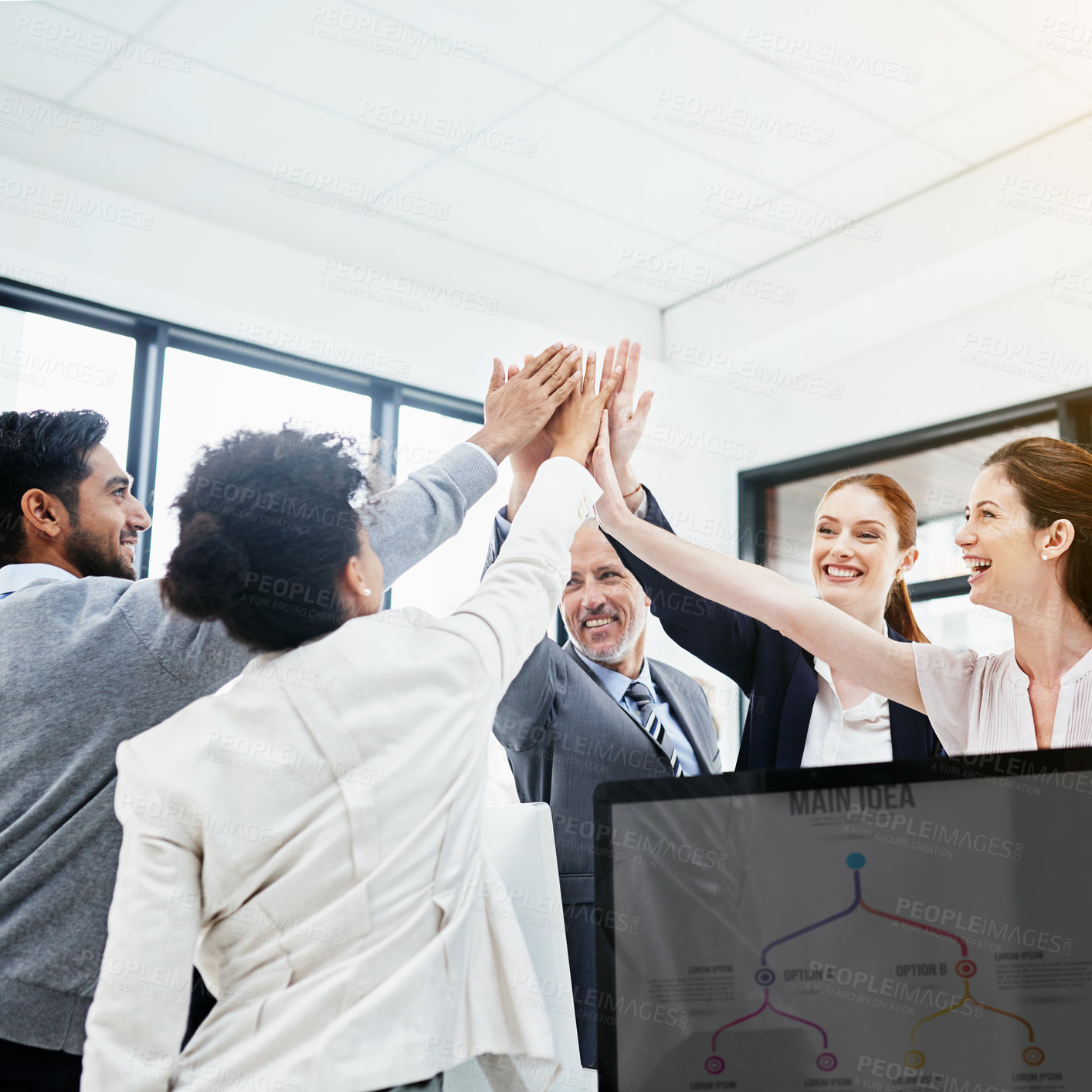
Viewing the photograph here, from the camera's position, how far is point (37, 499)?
1629 millimetres

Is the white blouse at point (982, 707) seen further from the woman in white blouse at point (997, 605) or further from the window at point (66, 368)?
the window at point (66, 368)

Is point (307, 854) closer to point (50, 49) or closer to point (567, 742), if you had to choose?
point (567, 742)

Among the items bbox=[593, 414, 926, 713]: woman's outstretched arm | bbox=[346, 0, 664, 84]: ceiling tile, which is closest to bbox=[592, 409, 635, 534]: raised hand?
bbox=[593, 414, 926, 713]: woman's outstretched arm

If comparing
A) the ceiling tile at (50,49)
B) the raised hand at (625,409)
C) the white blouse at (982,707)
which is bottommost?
the white blouse at (982,707)

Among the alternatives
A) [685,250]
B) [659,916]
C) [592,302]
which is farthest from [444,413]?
[659,916]

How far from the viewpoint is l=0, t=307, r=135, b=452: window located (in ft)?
11.1

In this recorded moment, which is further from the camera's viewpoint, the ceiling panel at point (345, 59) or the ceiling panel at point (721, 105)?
the ceiling panel at point (721, 105)

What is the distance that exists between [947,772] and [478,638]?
539 mm

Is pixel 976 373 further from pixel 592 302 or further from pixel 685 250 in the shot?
pixel 592 302

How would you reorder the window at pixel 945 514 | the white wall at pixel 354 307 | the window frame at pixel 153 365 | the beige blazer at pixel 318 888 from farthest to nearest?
the window at pixel 945 514 < the window frame at pixel 153 365 < the white wall at pixel 354 307 < the beige blazer at pixel 318 888

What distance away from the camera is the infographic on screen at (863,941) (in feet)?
2.64

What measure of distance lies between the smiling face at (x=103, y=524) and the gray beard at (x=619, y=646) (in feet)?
3.71

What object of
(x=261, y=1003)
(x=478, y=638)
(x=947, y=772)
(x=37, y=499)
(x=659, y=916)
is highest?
(x=37, y=499)

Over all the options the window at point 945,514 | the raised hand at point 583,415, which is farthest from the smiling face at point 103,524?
the window at point 945,514
